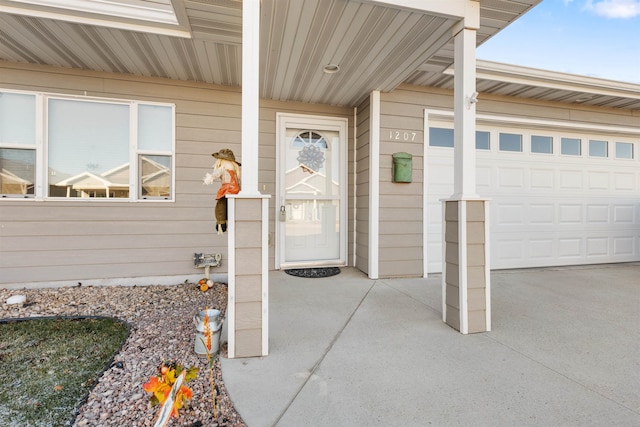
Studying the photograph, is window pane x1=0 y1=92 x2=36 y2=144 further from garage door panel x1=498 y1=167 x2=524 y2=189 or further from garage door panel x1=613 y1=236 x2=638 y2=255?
garage door panel x1=613 y1=236 x2=638 y2=255

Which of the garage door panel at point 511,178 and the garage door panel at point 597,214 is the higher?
the garage door panel at point 511,178

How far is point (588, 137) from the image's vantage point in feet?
16.0

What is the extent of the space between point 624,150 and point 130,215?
747cm

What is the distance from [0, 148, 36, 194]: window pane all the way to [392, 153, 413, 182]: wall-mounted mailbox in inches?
161

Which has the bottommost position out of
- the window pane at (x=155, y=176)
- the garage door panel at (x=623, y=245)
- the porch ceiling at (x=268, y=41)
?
the garage door panel at (x=623, y=245)

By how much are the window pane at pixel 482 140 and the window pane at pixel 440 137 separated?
0.46 meters

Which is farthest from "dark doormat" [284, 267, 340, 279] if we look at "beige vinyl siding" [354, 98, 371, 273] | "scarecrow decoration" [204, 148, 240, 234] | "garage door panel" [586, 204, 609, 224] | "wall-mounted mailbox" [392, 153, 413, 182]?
"garage door panel" [586, 204, 609, 224]

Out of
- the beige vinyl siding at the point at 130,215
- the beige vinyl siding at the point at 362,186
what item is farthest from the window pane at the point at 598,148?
the beige vinyl siding at the point at 130,215

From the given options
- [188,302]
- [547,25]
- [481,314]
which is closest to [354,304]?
[481,314]

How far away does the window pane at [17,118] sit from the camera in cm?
325

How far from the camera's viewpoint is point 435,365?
1.84 meters

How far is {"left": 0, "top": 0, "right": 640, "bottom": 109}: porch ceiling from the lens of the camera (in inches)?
Result: 93.6

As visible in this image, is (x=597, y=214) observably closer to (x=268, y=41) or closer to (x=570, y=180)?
(x=570, y=180)

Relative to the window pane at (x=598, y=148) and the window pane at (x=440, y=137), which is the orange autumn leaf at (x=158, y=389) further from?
the window pane at (x=598, y=148)
